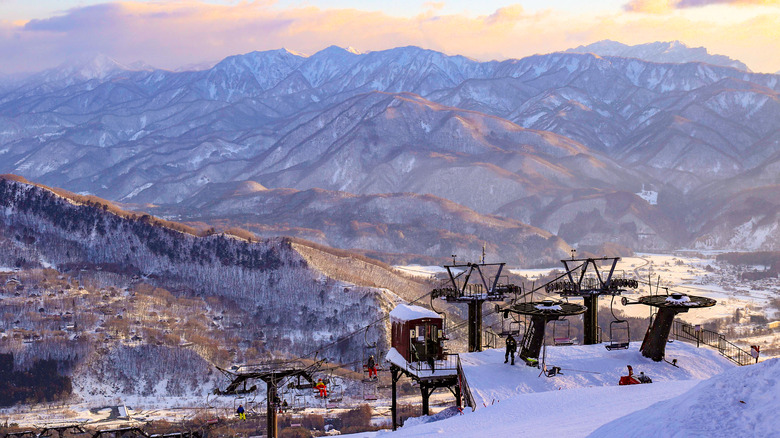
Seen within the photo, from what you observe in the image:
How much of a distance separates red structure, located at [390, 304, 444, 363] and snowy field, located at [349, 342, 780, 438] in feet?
7.99

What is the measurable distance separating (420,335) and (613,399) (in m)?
16.9

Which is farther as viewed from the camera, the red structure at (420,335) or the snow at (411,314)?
the snow at (411,314)

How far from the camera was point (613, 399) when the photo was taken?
32.5 meters

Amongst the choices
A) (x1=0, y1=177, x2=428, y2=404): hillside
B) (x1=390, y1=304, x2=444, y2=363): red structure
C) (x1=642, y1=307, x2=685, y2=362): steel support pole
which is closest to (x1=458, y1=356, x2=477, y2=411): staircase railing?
(x1=390, y1=304, x2=444, y2=363): red structure

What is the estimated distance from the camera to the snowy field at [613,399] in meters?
19.8

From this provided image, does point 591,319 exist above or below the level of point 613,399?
above

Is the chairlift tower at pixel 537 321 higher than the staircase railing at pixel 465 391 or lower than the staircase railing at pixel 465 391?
higher

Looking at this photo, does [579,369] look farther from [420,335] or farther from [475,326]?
[475,326]

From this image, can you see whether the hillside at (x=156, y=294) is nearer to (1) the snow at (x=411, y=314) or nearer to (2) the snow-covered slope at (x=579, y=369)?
(1) the snow at (x=411, y=314)

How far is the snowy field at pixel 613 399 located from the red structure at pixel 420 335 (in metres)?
2.44

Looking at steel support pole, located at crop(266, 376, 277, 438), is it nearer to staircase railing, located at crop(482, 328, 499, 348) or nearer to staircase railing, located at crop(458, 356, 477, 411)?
staircase railing, located at crop(458, 356, 477, 411)

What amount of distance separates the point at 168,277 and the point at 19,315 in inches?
1356

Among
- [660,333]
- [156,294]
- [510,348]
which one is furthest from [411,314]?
[156,294]

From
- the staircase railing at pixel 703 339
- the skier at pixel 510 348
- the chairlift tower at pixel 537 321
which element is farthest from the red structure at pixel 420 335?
the staircase railing at pixel 703 339
